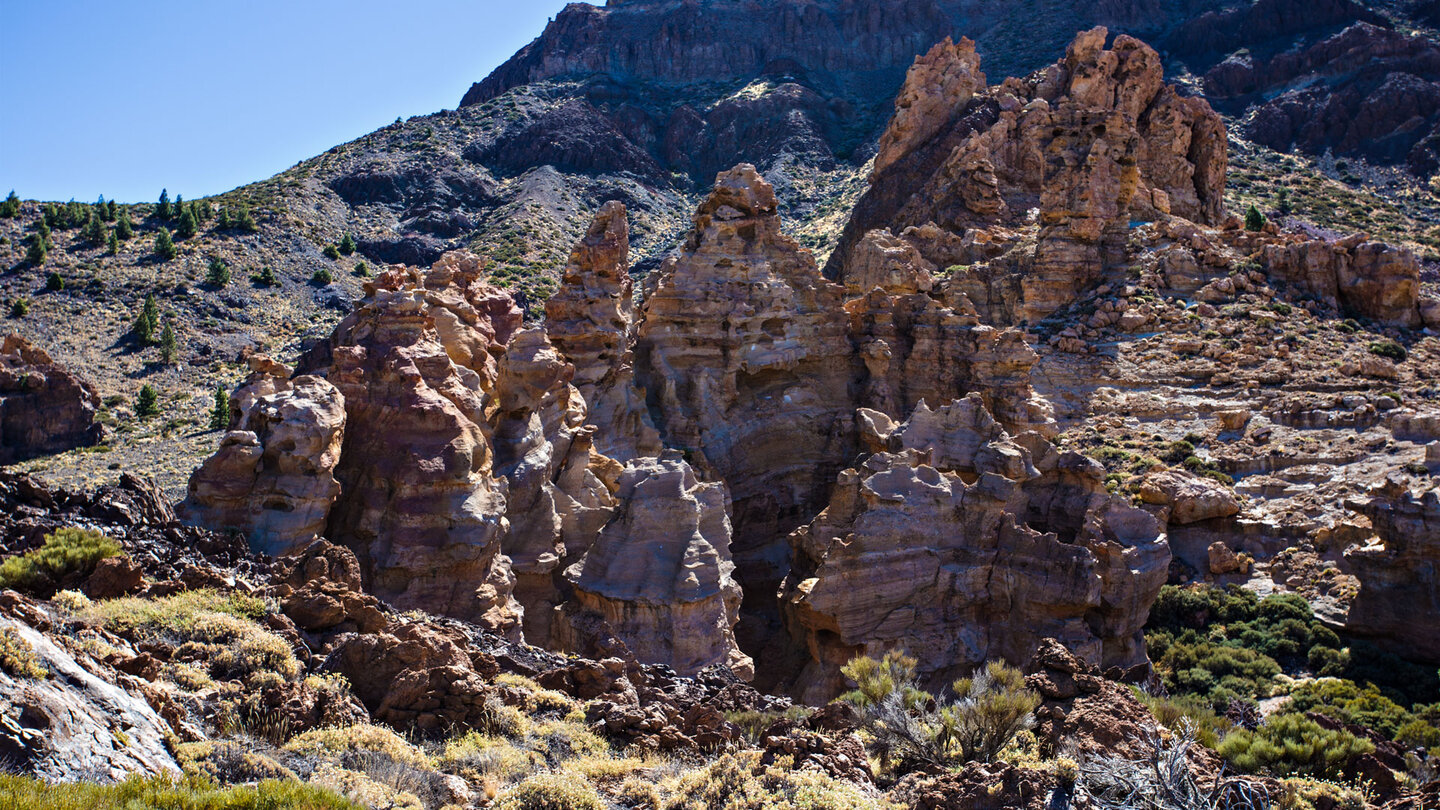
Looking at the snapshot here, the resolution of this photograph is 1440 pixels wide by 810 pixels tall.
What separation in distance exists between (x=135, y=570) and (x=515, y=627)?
6.43 metres

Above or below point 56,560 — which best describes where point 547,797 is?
below

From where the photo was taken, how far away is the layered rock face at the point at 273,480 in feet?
50.1

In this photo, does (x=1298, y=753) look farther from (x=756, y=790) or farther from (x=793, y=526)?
(x=793, y=526)

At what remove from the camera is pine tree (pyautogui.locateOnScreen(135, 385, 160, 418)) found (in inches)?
2210

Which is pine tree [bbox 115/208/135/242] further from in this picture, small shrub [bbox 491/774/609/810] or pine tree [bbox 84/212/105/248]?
small shrub [bbox 491/774/609/810]

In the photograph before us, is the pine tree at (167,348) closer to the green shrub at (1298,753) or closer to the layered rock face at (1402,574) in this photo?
the layered rock face at (1402,574)

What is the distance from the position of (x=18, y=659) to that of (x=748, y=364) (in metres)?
20.6

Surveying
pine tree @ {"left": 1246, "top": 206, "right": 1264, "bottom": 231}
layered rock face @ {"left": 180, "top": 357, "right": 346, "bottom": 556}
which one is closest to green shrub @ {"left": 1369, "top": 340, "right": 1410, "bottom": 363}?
pine tree @ {"left": 1246, "top": 206, "right": 1264, "bottom": 231}

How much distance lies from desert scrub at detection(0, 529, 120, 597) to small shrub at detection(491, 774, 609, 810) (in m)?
6.66

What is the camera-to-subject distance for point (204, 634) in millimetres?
11164

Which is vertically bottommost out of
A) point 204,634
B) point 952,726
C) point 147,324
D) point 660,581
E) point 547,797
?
point 952,726

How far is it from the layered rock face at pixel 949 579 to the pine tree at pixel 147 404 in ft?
157

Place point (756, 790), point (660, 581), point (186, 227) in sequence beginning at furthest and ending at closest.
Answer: point (186, 227), point (660, 581), point (756, 790)

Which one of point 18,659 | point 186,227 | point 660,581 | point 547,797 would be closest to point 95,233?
point 186,227
